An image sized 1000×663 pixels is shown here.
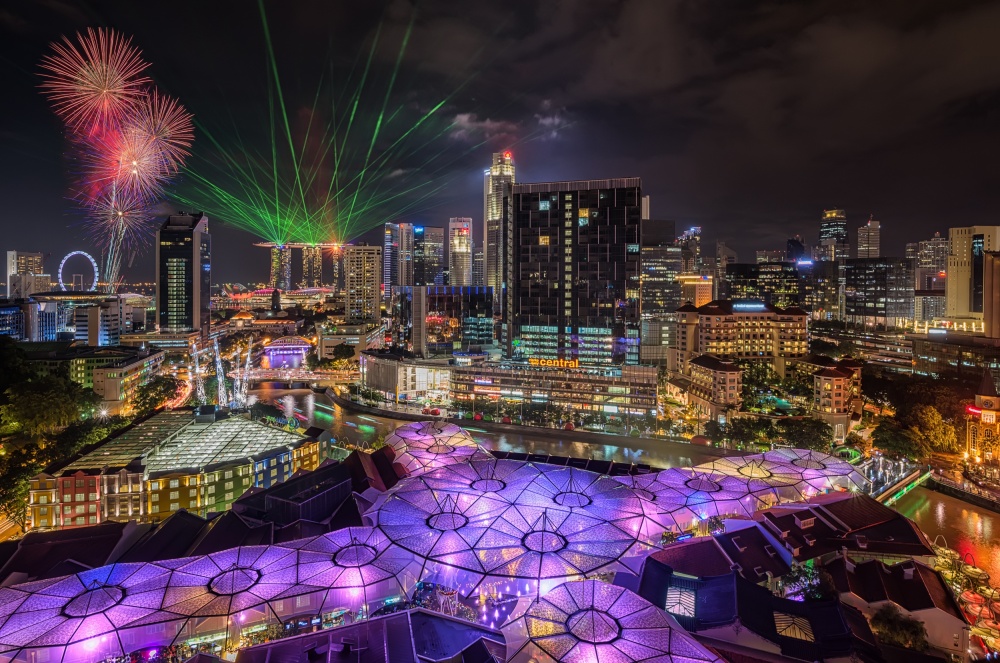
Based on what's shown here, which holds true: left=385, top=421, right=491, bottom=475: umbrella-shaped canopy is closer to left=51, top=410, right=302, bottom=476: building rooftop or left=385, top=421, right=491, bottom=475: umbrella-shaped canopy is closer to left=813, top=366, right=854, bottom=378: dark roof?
left=51, top=410, right=302, bottom=476: building rooftop

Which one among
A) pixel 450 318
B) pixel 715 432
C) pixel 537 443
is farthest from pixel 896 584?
pixel 450 318

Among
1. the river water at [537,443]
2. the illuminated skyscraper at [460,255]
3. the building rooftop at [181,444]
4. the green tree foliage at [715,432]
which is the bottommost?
the river water at [537,443]

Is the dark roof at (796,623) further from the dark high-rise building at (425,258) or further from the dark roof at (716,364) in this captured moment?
the dark high-rise building at (425,258)

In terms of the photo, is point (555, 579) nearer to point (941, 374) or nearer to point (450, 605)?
point (450, 605)

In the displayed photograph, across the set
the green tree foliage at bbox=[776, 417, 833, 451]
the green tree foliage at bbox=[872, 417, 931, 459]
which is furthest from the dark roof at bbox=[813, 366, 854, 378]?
the green tree foliage at bbox=[872, 417, 931, 459]

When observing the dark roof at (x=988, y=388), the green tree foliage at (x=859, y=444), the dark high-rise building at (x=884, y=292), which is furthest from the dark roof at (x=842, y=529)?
the dark high-rise building at (x=884, y=292)

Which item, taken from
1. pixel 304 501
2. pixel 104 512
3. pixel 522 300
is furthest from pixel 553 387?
pixel 104 512

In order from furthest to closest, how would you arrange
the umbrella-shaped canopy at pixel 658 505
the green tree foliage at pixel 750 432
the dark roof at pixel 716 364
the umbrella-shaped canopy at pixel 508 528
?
the dark roof at pixel 716 364, the green tree foliage at pixel 750 432, the umbrella-shaped canopy at pixel 658 505, the umbrella-shaped canopy at pixel 508 528
